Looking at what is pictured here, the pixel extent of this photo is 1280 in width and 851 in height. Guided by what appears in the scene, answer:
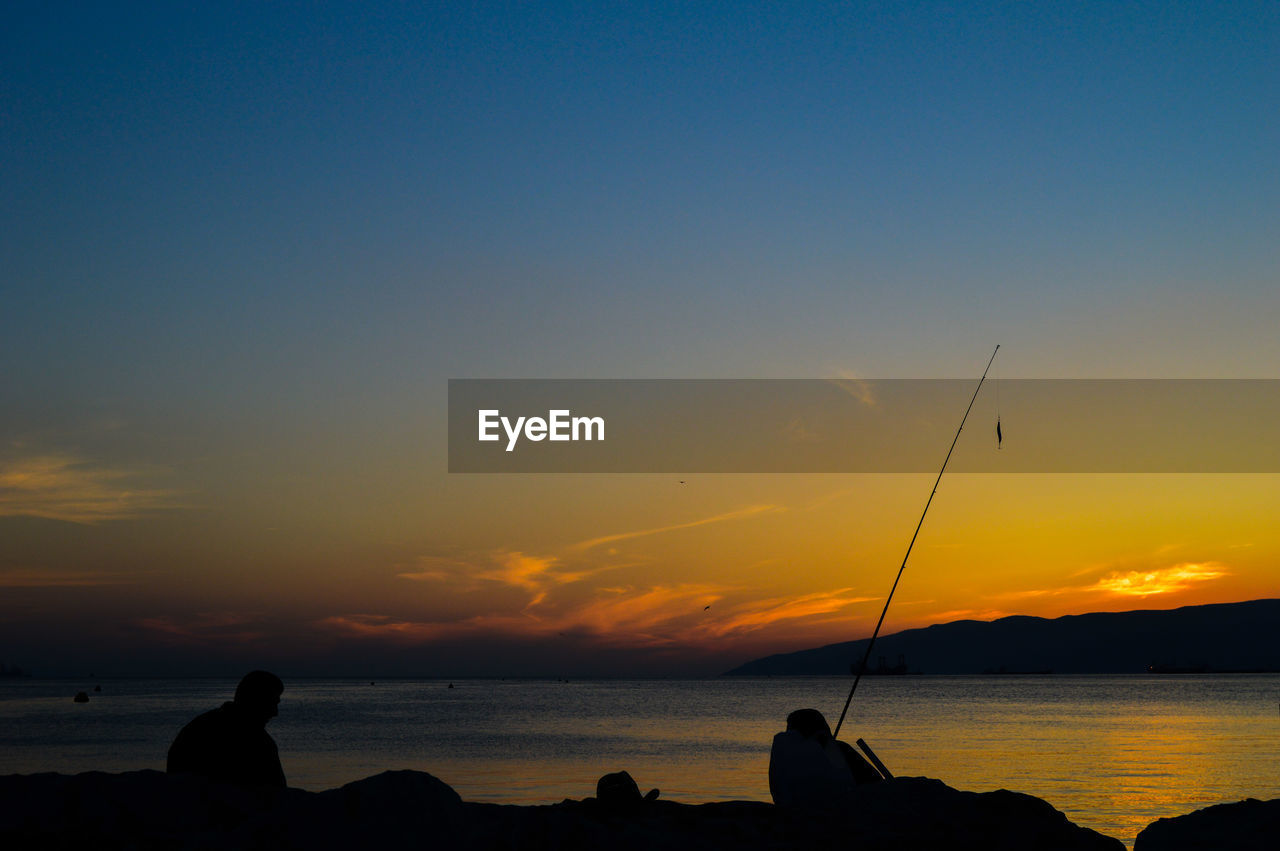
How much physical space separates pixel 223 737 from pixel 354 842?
2173mm

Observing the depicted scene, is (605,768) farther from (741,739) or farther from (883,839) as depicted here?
(883,839)

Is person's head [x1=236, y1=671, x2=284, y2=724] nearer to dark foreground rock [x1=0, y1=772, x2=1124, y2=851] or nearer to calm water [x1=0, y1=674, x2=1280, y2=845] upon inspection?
dark foreground rock [x1=0, y1=772, x2=1124, y2=851]

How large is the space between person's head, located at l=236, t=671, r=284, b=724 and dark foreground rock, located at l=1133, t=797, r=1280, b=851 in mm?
4370

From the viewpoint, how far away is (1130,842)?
1267 cm

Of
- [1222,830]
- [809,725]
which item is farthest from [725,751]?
[1222,830]

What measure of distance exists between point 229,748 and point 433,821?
214 centimetres

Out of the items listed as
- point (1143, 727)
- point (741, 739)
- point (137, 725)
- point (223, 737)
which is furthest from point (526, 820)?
point (137, 725)

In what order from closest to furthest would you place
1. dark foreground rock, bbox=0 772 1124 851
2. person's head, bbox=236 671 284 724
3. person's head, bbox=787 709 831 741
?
dark foreground rock, bbox=0 772 1124 851 → person's head, bbox=236 671 284 724 → person's head, bbox=787 709 831 741

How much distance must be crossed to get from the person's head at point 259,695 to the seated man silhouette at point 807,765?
112 inches

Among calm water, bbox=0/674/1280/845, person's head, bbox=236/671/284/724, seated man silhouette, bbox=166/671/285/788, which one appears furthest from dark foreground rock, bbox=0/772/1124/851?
calm water, bbox=0/674/1280/845

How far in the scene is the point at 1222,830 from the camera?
4.37 meters

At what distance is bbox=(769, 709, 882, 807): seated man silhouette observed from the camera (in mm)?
6039

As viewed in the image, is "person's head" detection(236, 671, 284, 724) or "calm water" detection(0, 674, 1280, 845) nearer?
"person's head" detection(236, 671, 284, 724)

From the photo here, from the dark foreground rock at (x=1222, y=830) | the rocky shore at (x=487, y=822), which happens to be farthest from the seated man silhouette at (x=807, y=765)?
the dark foreground rock at (x=1222, y=830)
